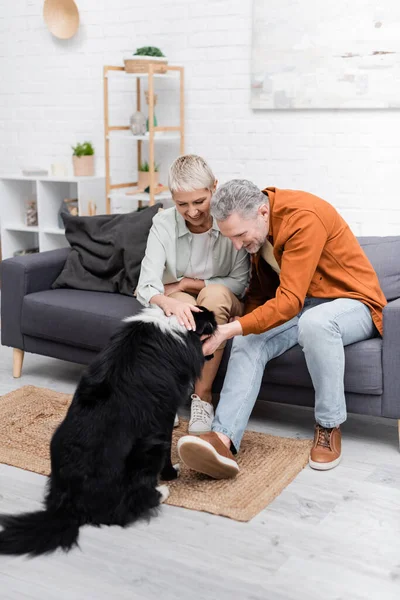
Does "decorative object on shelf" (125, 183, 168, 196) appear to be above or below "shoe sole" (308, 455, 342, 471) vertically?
above

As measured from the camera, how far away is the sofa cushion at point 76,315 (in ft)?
9.66

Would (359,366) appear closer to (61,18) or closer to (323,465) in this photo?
(323,465)

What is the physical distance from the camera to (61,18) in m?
4.62

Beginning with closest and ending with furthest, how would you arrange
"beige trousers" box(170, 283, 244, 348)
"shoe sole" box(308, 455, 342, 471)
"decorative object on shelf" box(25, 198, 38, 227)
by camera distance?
"shoe sole" box(308, 455, 342, 471)
"beige trousers" box(170, 283, 244, 348)
"decorative object on shelf" box(25, 198, 38, 227)

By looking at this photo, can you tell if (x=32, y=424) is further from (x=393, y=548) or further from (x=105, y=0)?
Result: (x=105, y=0)

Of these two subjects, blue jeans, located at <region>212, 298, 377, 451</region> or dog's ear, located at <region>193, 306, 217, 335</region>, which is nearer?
dog's ear, located at <region>193, 306, 217, 335</region>

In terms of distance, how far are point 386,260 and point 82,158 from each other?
2454mm

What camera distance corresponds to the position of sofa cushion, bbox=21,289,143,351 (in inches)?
116

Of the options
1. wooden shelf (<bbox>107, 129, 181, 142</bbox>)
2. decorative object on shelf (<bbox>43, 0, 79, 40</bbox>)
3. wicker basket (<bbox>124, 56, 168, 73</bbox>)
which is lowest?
wooden shelf (<bbox>107, 129, 181, 142</bbox>)

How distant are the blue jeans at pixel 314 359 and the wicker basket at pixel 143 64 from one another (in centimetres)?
214

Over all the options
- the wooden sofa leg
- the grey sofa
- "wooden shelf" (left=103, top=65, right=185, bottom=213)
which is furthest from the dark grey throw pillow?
"wooden shelf" (left=103, top=65, right=185, bottom=213)

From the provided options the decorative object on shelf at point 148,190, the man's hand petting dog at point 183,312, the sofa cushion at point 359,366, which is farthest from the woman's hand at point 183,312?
the decorative object on shelf at point 148,190

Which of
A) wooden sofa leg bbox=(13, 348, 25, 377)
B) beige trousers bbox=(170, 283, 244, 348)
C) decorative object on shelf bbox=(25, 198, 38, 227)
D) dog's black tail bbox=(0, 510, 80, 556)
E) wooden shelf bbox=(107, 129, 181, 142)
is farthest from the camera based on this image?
decorative object on shelf bbox=(25, 198, 38, 227)

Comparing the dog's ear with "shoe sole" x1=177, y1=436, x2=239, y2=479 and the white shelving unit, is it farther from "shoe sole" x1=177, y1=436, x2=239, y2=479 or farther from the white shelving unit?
the white shelving unit
